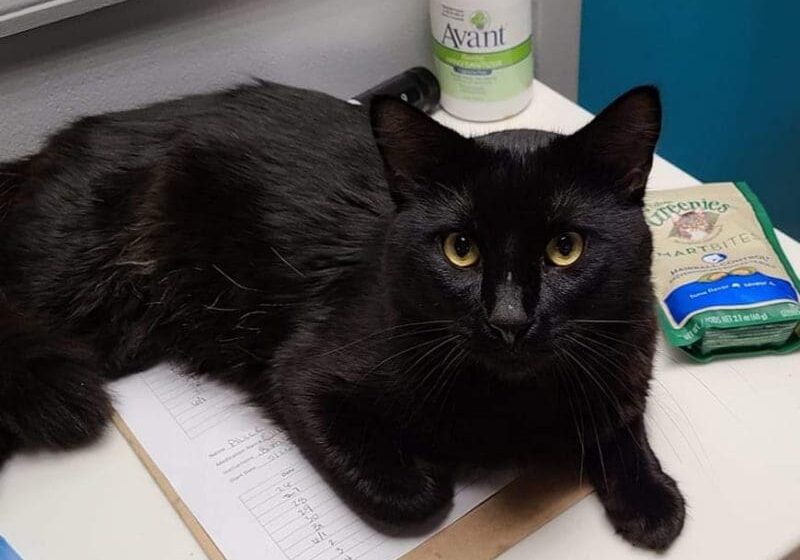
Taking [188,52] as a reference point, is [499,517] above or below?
below

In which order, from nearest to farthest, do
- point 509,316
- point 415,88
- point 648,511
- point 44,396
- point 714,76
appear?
point 509,316, point 648,511, point 44,396, point 415,88, point 714,76

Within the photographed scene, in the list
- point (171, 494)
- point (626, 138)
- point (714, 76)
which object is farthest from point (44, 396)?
point (714, 76)

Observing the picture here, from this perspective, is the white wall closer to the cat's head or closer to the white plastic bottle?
the white plastic bottle

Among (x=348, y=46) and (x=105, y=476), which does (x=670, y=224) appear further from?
(x=105, y=476)

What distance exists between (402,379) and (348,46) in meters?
0.61

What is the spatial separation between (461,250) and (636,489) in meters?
0.28

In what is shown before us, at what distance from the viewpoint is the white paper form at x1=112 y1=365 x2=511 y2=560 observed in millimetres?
867

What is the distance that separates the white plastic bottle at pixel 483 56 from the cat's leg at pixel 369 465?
56 centimetres

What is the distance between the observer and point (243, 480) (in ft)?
3.04

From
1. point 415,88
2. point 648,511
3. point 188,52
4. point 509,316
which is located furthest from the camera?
point 415,88

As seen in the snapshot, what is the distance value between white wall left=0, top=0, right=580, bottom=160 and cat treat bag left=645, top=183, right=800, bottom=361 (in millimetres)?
460

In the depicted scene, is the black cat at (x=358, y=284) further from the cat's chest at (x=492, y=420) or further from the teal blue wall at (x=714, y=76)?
the teal blue wall at (x=714, y=76)

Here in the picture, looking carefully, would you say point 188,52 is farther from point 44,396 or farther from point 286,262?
point 44,396

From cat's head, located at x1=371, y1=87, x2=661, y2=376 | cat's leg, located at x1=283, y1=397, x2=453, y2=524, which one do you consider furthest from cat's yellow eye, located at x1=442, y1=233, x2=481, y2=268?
cat's leg, located at x1=283, y1=397, x2=453, y2=524
